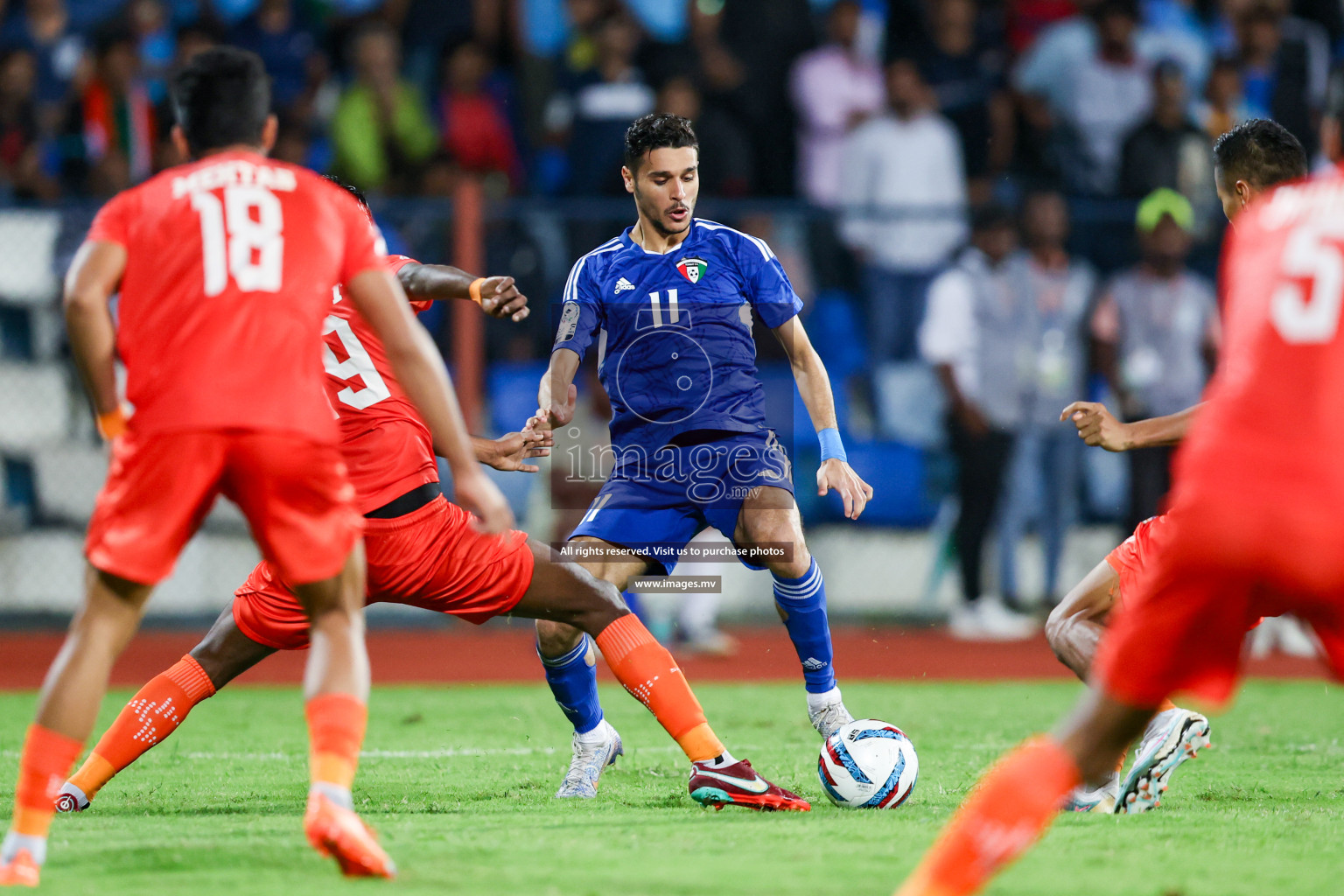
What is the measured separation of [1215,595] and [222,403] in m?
2.53

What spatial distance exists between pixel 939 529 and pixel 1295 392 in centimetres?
909

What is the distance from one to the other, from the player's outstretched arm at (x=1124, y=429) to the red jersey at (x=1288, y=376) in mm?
1432

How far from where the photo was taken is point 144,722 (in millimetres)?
5531

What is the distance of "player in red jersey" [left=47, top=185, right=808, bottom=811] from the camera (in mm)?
5301

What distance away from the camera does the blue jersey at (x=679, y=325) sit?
648cm

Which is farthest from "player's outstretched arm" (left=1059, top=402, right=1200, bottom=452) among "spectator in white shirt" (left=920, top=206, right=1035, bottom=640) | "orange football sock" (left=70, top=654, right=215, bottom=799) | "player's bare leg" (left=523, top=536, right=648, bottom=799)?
"spectator in white shirt" (left=920, top=206, right=1035, bottom=640)

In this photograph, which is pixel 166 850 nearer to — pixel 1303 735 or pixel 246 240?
pixel 246 240

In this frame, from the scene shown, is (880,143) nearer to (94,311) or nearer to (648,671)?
(648,671)

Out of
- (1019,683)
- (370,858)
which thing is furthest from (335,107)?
(370,858)

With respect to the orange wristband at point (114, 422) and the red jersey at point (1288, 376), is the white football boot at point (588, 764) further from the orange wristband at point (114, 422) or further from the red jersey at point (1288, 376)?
the red jersey at point (1288, 376)

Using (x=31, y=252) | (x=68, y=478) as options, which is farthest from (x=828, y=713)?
(x=31, y=252)

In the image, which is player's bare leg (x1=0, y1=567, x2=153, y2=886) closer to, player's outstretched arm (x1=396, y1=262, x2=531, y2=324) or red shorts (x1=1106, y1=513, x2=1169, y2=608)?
player's outstretched arm (x1=396, y1=262, x2=531, y2=324)

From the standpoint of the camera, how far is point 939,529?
40.3 feet

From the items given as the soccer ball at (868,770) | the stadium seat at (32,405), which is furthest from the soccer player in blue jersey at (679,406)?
the stadium seat at (32,405)
